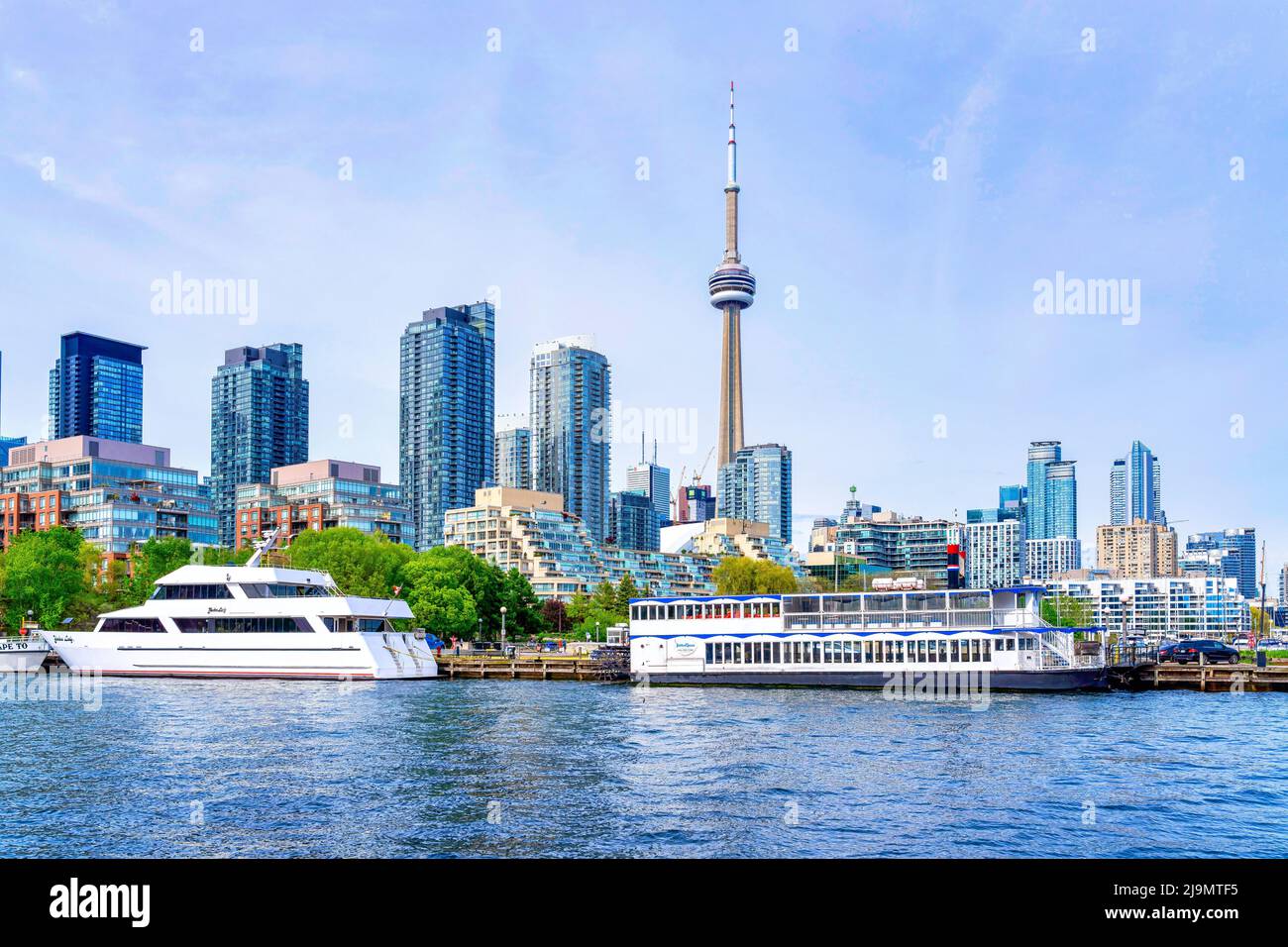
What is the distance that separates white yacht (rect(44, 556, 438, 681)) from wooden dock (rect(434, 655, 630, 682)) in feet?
25.2

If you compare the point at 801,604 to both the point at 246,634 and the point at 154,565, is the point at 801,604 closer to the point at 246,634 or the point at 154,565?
the point at 246,634

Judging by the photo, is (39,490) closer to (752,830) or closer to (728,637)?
(728,637)

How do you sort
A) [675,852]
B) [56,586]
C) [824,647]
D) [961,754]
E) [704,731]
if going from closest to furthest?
[675,852]
[961,754]
[704,731]
[824,647]
[56,586]

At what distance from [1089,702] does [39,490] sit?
18489 cm

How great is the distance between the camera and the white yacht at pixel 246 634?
292 feet

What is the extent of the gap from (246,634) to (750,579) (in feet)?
Answer: 303

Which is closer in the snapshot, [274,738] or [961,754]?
[961,754]

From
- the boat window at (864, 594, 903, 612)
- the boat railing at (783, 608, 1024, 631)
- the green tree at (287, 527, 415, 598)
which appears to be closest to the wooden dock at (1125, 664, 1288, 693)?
the boat railing at (783, 608, 1024, 631)

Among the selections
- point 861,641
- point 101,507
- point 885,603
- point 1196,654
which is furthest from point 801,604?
point 101,507

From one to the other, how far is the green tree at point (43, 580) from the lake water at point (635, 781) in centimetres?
6119

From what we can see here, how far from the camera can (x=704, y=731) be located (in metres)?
54.5

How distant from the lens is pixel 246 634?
90.1 m
